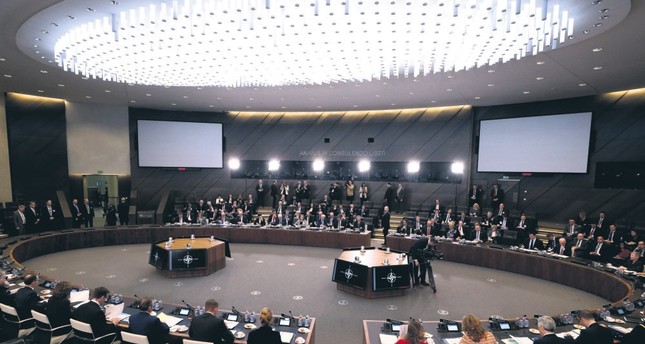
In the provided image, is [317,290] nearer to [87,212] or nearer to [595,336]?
[595,336]

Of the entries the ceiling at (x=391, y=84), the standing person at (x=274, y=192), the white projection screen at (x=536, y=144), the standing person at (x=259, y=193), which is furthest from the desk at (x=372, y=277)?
the standing person at (x=259, y=193)

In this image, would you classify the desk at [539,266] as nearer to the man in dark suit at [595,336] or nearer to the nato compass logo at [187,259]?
the man in dark suit at [595,336]

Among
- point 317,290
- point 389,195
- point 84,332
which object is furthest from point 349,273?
point 389,195

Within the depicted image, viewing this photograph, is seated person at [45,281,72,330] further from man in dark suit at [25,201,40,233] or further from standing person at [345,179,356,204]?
standing person at [345,179,356,204]

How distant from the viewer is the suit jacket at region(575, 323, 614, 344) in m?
3.49

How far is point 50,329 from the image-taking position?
4184 mm

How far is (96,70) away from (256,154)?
10619 millimetres

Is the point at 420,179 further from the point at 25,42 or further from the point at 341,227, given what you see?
the point at 25,42

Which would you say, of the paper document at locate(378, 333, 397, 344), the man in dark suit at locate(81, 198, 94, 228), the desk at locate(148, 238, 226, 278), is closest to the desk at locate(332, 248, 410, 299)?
the paper document at locate(378, 333, 397, 344)

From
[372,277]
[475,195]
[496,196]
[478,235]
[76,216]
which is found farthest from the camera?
[475,195]

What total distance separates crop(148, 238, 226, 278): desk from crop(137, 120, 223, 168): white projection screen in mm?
8906

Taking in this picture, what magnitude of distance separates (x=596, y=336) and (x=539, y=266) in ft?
18.8

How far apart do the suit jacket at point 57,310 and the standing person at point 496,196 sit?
1419 cm

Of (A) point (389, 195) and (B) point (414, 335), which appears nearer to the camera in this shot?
(B) point (414, 335)
